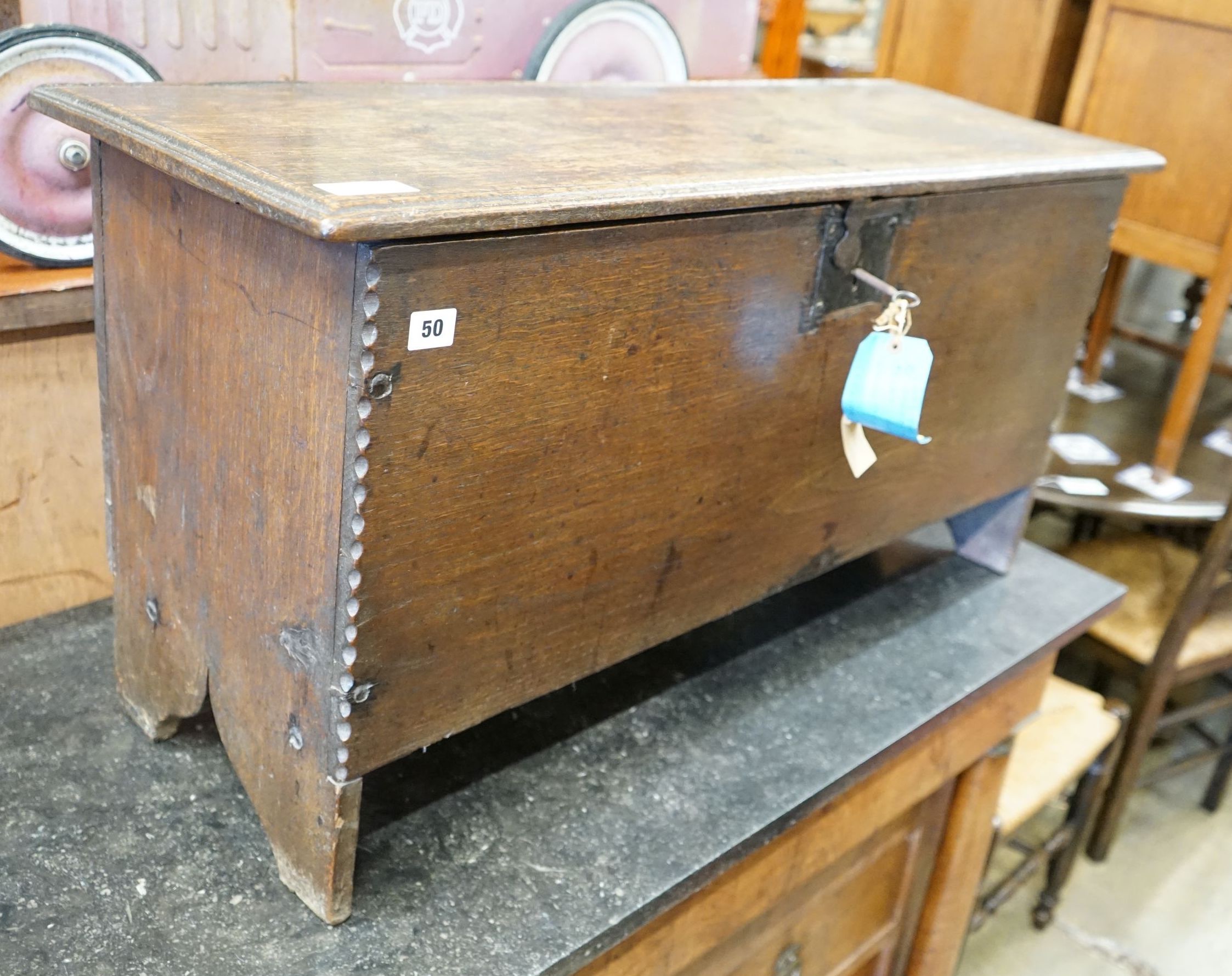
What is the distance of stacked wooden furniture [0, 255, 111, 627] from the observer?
1.01 meters

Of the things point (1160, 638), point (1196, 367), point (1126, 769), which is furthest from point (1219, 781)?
point (1196, 367)

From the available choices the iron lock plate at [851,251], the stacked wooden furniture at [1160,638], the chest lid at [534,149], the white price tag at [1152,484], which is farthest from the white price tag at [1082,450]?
the iron lock plate at [851,251]

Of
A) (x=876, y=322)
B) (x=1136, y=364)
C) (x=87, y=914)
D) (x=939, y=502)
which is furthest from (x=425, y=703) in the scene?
(x=1136, y=364)

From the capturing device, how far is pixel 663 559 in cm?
95

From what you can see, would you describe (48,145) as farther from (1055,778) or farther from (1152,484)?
(1152,484)

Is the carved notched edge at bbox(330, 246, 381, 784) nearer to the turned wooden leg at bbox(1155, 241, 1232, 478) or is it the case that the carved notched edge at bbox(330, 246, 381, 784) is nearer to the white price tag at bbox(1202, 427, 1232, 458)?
the turned wooden leg at bbox(1155, 241, 1232, 478)

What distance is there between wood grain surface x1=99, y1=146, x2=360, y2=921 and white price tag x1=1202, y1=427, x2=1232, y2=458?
7.08 feet

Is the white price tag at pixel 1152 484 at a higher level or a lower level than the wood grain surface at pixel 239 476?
lower

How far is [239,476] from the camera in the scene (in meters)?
0.80

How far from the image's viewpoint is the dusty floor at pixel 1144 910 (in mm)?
1982

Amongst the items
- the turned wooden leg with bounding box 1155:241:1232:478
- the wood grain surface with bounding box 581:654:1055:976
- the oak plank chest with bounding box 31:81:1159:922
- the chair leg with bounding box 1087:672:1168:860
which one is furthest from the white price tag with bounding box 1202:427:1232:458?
the oak plank chest with bounding box 31:81:1159:922

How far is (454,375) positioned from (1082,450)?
1898mm

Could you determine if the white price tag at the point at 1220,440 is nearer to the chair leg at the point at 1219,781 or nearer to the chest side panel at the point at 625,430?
the chair leg at the point at 1219,781

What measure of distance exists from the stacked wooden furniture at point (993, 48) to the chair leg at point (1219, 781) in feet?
4.48
